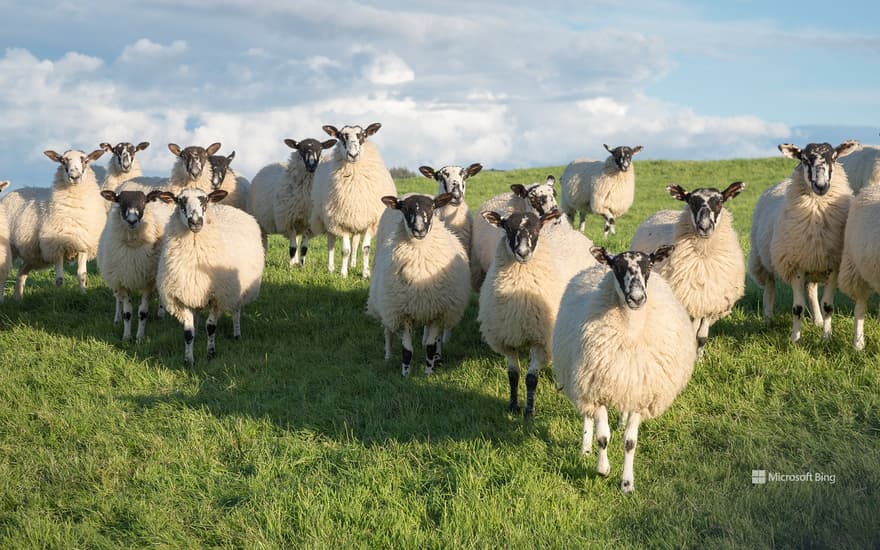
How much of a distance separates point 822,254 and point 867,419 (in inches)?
99.2

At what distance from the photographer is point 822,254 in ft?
30.3

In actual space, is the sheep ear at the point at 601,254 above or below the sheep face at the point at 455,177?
below

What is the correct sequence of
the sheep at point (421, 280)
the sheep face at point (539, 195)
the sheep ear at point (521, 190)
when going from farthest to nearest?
1. the sheep ear at point (521, 190)
2. the sheep face at point (539, 195)
3. the sheep at point (421, 280)

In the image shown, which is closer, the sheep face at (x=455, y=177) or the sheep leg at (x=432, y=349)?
the sheep leg at (x=432, y=349)

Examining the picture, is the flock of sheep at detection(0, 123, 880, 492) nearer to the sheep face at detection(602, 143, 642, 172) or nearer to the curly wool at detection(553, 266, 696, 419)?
the curly wool at detection(553, 266, 696, 419)

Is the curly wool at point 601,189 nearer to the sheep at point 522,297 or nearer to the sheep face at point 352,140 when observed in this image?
the sheep face at point 352,140

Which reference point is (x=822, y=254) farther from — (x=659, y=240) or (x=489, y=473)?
(x=489, y=473)

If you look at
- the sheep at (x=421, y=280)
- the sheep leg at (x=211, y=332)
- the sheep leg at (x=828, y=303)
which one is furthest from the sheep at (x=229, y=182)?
the sheep leg at (x=828, y=303)

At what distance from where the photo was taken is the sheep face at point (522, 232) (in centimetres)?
770

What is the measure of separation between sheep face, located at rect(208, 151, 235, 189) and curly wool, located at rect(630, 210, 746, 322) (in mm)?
8959

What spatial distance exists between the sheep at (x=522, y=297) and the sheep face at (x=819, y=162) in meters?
3.40

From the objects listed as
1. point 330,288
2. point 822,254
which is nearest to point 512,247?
point 822,254

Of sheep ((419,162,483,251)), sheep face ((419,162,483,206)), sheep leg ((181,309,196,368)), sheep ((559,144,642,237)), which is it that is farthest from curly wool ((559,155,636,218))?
sheep leg ((181,309,196,368))

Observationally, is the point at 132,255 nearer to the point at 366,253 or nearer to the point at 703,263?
the point at 366,253
